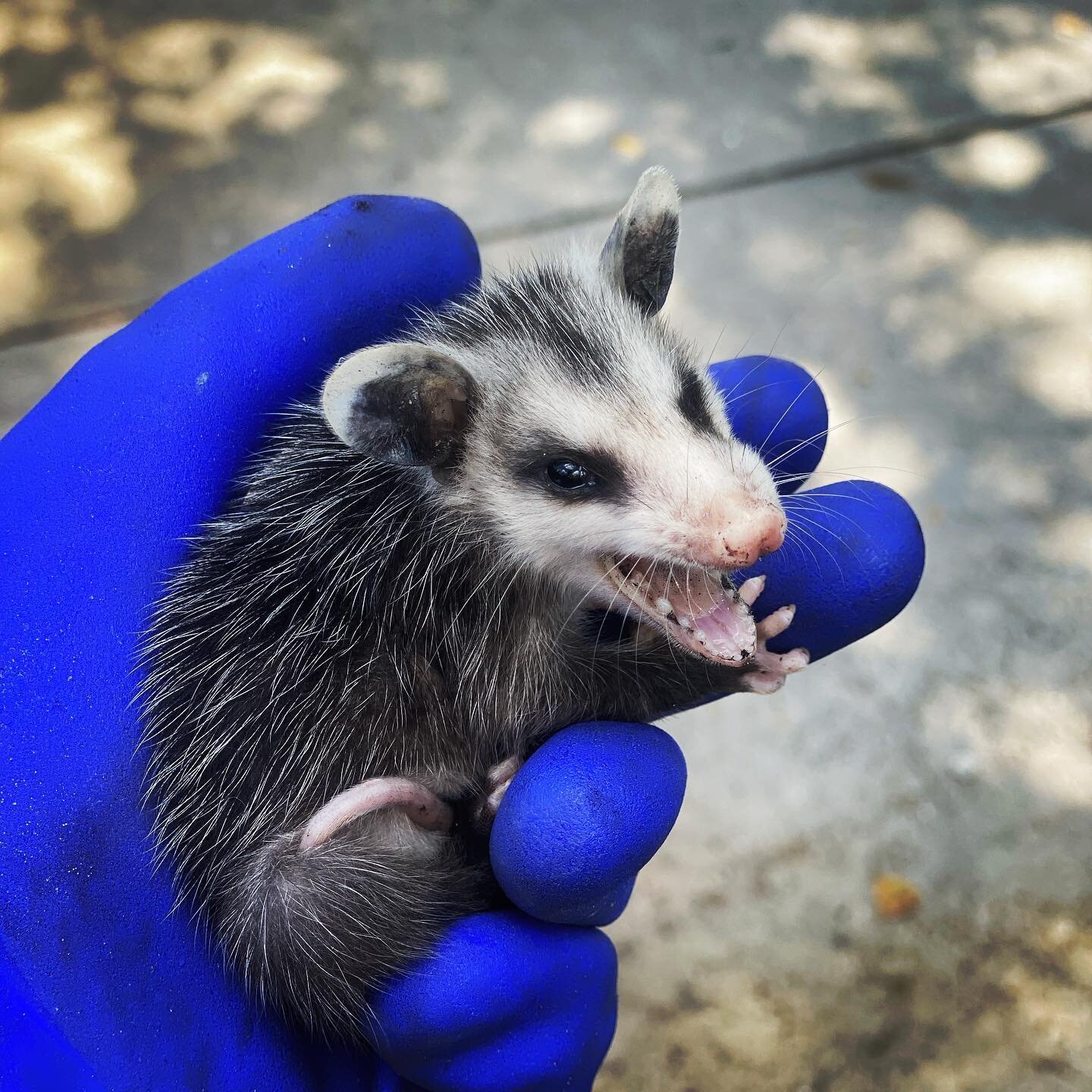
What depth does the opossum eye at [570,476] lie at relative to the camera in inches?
52.7

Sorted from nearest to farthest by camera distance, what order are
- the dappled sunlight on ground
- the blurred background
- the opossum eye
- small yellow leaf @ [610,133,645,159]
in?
the opossum eye → the blurred background → the dappled sunlight on ground → small yellow leaf @ [610,133,645,159]

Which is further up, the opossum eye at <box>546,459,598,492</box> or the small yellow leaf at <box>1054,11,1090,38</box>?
the opossum eye at <box>546,459,598,492</box>

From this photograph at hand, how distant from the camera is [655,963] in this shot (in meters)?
2.11

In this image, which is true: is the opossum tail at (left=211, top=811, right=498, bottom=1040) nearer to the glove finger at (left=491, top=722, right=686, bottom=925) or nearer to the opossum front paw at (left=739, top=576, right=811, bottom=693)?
the glove finger at (left=491, top=722, right=686, bottom=925)

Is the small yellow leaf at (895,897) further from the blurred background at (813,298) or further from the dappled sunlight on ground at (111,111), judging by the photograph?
the dappled sunlight on ground at (111,111)

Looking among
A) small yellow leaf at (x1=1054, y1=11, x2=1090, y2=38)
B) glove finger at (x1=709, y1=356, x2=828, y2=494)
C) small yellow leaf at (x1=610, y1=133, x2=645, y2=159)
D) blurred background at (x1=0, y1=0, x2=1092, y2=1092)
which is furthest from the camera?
small yellow leaf at (x1=1054, y1=11, x2=1090, y2=38)

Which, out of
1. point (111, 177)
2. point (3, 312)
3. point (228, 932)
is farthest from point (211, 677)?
point (111, 177)

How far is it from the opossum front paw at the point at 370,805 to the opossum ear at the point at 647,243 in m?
0.79

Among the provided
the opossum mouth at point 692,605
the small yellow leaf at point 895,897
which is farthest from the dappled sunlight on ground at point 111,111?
the small yellow leaf at point 895,897

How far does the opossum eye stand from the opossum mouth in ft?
0.39

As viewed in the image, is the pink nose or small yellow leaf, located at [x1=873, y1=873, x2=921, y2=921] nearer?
the pink nose

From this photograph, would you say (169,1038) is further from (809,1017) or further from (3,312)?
(3,312)

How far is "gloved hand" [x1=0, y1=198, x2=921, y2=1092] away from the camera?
1.26 metres

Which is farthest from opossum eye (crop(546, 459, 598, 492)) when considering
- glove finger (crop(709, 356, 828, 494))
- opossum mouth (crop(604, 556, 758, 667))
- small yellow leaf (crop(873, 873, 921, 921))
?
small yellow leaf (crop(873, 873, 921, 921))
